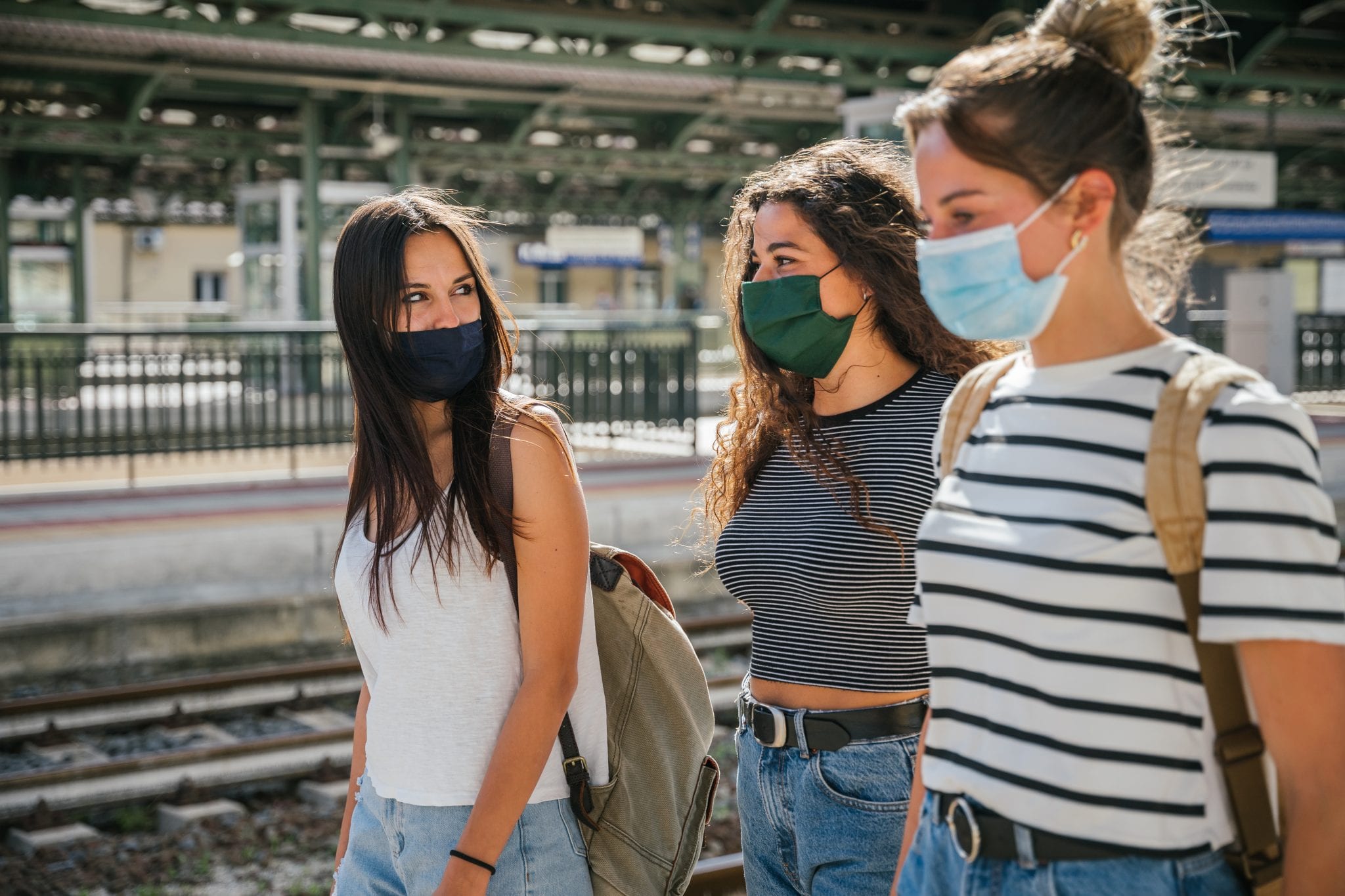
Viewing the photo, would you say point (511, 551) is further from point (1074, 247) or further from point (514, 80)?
point (514, 80)

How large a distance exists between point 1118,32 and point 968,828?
104 cm

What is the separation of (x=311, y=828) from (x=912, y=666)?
167 inches

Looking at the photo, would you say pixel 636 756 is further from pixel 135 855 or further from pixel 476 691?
pixel 135 855

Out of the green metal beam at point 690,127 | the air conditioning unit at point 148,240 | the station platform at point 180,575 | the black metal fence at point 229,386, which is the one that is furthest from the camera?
the air conditioning unit at point 148,240

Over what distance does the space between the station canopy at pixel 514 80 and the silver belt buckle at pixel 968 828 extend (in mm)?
7809

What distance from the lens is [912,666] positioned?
94.6 inches

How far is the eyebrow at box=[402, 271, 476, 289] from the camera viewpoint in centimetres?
245

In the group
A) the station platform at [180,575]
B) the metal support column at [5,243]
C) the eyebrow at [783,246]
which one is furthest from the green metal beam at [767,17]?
the metal support column at [5,243]

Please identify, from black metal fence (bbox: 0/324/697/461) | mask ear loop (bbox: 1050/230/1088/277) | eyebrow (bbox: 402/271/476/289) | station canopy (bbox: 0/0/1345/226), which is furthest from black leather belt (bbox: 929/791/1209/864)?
black metal fence (bbox: 0/324/697/461)

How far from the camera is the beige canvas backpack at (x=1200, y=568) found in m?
1.55

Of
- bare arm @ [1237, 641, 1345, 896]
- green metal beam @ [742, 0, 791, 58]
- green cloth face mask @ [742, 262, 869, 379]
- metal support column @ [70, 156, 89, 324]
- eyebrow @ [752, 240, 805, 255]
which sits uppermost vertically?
green metal beam @ [742, 0, 791, 58]

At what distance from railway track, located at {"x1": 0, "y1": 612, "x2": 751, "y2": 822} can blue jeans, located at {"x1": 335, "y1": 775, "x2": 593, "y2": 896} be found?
4.25 m

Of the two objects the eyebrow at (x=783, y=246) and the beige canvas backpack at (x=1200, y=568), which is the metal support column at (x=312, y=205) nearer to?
the eyebrow at (x=783, y=246)

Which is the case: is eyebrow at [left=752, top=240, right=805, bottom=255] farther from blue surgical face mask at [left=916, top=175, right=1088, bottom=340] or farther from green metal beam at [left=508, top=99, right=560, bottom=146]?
green metal beam at [left=508, top=99, right=560, bottom=146]
